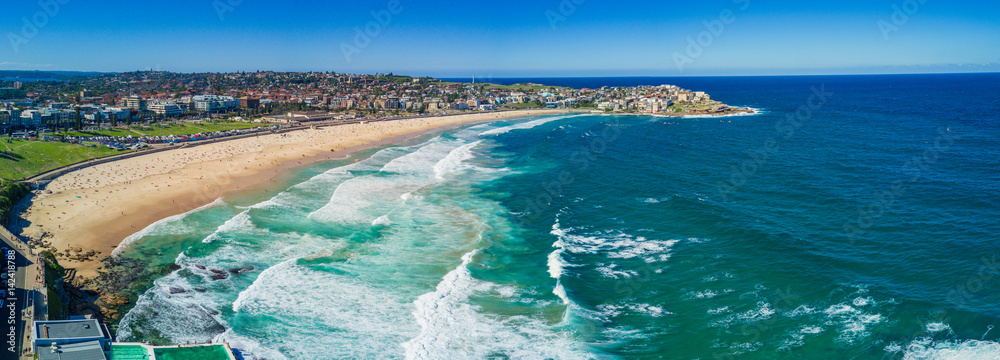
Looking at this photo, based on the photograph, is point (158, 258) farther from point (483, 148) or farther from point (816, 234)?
point (483, 148)

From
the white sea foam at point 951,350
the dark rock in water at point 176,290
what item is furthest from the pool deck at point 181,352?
the white sea foam at point 951,350

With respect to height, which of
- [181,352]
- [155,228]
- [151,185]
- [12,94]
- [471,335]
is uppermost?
[12,94]

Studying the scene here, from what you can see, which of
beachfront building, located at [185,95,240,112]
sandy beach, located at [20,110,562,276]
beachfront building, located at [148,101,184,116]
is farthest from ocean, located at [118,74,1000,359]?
beachfront building, located at [185,95,240,112]

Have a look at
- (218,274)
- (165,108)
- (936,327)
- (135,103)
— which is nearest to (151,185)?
(218,274)

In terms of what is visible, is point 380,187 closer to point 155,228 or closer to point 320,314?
point 155,228

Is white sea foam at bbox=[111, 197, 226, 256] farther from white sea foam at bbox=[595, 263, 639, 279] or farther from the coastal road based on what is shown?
white sea foam at bbox=[595, 263, 639, 279]

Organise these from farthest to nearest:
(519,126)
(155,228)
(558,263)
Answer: (519,126) → (155,228) → (558,263)
